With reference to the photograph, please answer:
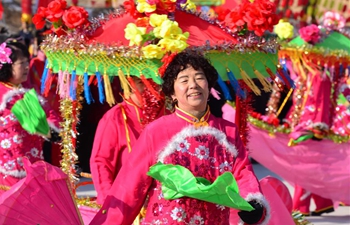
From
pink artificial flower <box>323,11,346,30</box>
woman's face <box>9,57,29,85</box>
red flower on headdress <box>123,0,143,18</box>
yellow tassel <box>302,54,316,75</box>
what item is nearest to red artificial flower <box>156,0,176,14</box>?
red flower on headdress <box>123,0,143,18</box>

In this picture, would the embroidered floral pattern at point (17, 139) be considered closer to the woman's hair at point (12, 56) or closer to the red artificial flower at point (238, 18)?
the woman's hair at point (12, 56)

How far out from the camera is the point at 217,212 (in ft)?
11.5

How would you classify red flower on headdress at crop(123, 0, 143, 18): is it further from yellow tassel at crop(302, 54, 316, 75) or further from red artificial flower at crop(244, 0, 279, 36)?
yellow tassel at crop(302, 54, 316, 75)

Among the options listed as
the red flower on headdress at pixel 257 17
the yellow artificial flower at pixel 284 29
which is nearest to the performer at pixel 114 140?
the red flower on headdress at pixel 257 17

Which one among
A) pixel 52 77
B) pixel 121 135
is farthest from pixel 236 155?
pixel 52 77

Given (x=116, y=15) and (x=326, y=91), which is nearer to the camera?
(x=116, y=15)

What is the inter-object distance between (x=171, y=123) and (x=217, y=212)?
16.9 inches

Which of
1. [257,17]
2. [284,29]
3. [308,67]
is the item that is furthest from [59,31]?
[308,67]

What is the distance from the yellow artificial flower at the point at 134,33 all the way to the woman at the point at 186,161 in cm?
75

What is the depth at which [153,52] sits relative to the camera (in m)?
4.22

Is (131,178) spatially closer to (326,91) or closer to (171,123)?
(171,123)

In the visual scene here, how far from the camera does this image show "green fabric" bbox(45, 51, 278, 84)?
4.35 m

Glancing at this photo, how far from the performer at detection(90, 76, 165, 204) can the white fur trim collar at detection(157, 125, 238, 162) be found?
3.79 feet

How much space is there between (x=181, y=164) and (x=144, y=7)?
4.20 ft
